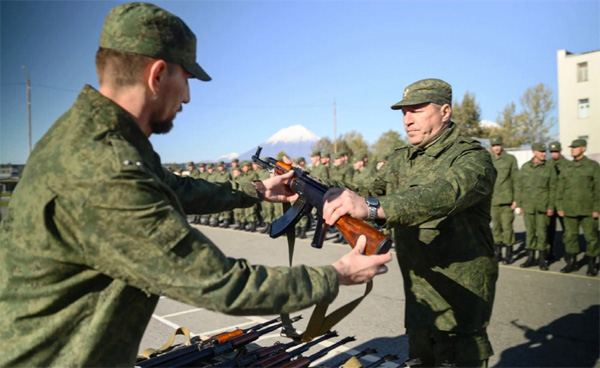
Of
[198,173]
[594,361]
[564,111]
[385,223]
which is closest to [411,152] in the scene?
[385,223]

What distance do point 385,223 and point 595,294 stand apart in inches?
238

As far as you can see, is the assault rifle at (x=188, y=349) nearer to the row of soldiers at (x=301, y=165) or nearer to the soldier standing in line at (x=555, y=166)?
the soldier standing in line at (x=555, y=166)

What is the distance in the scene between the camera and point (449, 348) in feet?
9.41

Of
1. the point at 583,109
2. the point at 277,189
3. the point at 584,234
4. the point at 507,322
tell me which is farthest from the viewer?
the point at 583,109

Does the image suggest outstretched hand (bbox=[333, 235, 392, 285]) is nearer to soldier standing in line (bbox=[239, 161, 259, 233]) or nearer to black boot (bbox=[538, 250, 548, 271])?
black boot (bbox=[538, 250, 548, 271])

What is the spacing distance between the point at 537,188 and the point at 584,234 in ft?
4.12

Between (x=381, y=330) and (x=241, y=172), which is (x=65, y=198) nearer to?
(x=381, y=330)

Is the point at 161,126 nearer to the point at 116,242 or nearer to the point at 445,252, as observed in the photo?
the point at 116,242

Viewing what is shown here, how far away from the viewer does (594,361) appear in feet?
14.2

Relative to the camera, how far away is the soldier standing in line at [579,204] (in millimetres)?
8258

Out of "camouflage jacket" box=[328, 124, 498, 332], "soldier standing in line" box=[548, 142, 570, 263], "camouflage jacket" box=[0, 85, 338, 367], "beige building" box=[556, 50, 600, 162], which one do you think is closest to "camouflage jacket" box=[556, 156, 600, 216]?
"soldier standing in line" box=[548, 142, 570, 263]

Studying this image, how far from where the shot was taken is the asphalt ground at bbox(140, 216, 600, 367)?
14.5 ft

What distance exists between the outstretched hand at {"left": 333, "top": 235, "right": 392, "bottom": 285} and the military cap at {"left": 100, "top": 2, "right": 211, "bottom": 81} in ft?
3.09

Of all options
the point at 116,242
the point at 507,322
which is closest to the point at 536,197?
the point at 507,322
